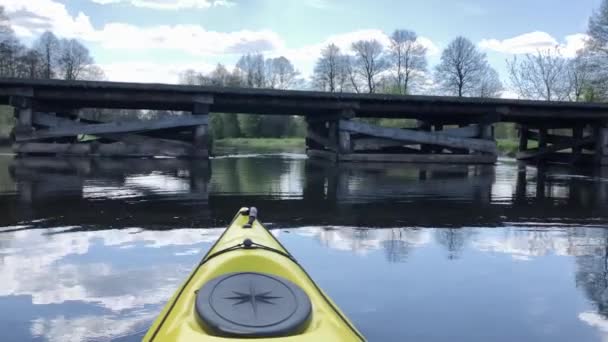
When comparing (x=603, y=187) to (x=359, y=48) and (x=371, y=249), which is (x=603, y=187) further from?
(x=359, y=48)

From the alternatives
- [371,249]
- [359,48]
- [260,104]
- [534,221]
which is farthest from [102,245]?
[359,48]

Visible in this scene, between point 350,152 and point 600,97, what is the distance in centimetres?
1946

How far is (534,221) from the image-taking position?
736 centimetres

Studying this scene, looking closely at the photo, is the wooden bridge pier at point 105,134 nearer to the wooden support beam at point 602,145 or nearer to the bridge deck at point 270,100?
the bridge deck at point 270,100

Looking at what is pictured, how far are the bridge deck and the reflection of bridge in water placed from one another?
2.99 meters

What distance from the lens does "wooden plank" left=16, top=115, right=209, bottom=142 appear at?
16.5 meters

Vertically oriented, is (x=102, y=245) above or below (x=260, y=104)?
below

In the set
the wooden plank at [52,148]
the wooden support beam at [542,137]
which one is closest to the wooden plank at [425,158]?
the wooden support beam at [542,137]

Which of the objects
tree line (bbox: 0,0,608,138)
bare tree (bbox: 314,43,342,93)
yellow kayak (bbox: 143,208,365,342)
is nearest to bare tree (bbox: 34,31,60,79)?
tree line (bbox: 0,0,608,138)

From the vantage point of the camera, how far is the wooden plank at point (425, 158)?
61.1 ft

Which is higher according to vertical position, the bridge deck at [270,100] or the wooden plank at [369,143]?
the bridge deck at [270,100]

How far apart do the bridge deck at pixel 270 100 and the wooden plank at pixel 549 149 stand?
1046 millimetres

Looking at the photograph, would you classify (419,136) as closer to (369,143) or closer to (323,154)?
(369,143)

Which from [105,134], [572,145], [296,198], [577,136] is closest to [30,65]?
[105,134]
